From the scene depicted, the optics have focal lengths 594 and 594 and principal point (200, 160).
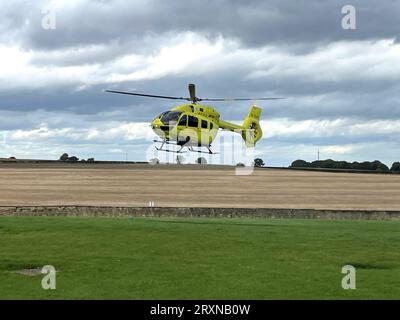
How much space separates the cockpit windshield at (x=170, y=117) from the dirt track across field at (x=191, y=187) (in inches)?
265

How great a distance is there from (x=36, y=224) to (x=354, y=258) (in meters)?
13.8

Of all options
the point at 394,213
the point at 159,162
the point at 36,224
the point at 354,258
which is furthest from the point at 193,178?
the point at 354,258

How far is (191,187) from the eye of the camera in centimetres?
5916

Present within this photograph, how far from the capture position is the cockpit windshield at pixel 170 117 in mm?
45688

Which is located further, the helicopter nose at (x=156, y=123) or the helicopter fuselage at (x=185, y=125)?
the helicopter nose at (x=156, y=123)

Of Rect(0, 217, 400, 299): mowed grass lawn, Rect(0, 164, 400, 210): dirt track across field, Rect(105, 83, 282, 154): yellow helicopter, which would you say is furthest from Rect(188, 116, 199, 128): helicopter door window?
Rect(0, 217, 400, 299): mowed grass lawn

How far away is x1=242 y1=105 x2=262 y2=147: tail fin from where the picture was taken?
228 feet

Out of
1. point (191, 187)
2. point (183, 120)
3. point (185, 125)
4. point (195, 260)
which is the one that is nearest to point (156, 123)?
point (183, 120)

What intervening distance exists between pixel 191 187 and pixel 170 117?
14.7 m

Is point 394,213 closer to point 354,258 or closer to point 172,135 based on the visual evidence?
point 172,135

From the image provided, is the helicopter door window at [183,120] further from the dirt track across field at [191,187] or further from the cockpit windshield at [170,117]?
the dirt track across field at [191,187]

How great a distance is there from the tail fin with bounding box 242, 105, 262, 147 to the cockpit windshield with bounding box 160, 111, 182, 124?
23.1 metres

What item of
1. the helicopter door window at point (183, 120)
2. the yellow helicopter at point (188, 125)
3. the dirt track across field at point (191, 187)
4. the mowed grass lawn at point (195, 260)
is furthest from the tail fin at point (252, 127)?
the mowed grass lawn at point (195, 260)
